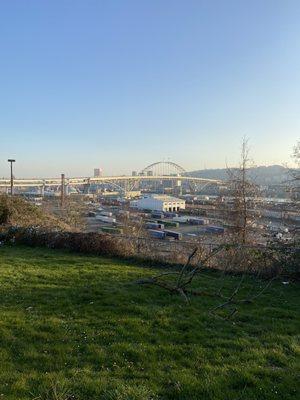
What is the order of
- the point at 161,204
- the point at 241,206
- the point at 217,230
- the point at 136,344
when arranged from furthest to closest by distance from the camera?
1. the point at 161,204
2. the point at 217,230
3. the point at 241,206
4. the point at 136,344

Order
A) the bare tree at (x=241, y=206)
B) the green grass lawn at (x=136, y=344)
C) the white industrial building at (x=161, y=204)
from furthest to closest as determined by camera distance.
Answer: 1. the white industrial building at (x=161, y=204)
2. the bare tree at (x=241, y=206)
3. the green grass lawn at (x=136, y=344)

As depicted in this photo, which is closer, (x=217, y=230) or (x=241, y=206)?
(x=241, y=206)

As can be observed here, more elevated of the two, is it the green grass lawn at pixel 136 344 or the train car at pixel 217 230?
the green grass lawn at pixel 136 344

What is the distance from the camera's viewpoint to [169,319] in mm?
6160

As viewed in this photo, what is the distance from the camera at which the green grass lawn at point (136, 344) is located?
12.8 ft

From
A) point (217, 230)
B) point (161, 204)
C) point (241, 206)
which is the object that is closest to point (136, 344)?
point (241, 206)

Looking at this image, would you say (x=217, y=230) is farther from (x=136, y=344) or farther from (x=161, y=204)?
(x=161, y=204)

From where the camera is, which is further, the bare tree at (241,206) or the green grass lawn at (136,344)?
the bare tree at (241,206)

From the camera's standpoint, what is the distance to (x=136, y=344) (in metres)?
5.07

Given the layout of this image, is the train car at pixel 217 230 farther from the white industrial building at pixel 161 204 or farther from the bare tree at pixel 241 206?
the white industrial building at pixel 161 204

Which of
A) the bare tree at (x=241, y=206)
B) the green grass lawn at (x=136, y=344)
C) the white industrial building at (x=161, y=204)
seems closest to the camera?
the green grass lawn at (x=136, y=344)

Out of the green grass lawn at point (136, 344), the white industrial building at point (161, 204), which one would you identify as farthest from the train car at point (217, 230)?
the white industrial building at point (161, 204)

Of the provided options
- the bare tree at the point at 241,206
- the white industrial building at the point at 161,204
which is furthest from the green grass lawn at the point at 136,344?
the white industrial building at the point at 161,204

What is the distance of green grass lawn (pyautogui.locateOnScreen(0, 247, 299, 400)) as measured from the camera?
391cm
